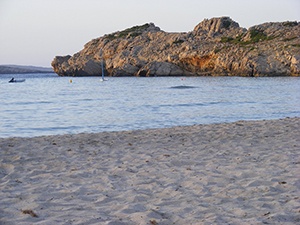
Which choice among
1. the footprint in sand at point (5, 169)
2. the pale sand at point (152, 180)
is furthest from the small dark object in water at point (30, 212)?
the footprint in sand at point (5, 169)

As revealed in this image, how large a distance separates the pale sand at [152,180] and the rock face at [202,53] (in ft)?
253

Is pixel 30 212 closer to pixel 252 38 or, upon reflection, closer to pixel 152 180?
pixel 152 180

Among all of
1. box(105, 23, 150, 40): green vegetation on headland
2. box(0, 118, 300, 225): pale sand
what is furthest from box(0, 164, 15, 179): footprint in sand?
box(105, 23, 150, 40): green vegetation on headland

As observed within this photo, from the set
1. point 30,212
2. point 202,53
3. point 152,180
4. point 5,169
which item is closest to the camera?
point 30,212

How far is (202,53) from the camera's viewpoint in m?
100

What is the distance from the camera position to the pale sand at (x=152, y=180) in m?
5.36

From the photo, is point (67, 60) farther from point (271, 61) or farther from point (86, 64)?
point (271, 61)

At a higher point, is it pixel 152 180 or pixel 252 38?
pixel 252 38

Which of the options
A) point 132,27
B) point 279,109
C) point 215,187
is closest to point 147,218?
point 215,187

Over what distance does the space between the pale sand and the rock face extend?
77.1m

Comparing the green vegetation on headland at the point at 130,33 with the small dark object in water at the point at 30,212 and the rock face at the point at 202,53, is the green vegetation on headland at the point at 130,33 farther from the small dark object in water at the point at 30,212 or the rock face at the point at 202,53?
the small dark object in water at the point at 30,212

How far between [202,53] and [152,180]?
95.0m

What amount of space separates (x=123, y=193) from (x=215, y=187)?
1.41 m

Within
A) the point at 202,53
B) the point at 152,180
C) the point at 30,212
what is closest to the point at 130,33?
the point at 202,53
